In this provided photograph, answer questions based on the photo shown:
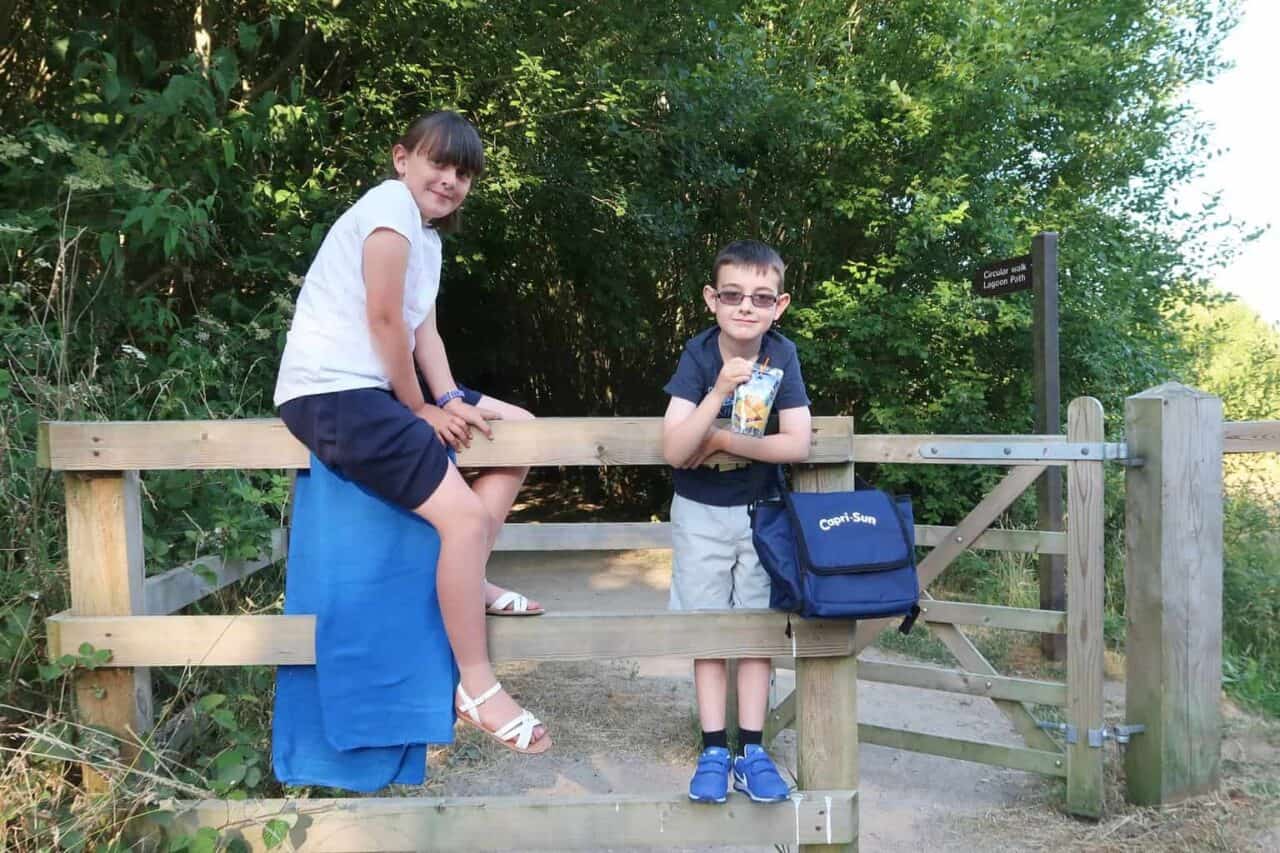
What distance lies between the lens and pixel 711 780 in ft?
7.51

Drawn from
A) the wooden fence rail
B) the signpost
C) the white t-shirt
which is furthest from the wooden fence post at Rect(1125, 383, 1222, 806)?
the white t-shirt

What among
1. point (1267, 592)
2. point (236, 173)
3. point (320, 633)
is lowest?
point (1267, 592)

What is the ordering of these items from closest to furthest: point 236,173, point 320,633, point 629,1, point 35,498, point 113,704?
point 320,633 → point 113,704 → point 35,498 → point 236,173 → point 629,1

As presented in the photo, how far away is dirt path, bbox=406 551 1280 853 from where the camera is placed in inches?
147

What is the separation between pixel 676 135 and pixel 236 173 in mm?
4131

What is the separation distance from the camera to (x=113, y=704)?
2377mm

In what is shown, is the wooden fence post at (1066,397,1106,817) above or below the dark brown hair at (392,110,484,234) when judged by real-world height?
below

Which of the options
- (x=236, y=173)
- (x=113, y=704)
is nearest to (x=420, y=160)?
(x=113, y=704)

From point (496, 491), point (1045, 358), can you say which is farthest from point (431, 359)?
point (1045, 358)

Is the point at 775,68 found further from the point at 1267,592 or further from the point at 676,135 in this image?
the point at 1267,592

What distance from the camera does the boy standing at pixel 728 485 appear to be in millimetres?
2293

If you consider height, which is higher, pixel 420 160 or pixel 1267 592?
pixel 420 160

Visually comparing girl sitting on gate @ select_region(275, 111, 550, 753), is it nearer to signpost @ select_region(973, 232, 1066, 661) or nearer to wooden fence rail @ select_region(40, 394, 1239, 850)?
wooden fence rail @ select_region(40, 394, 1239, 850)

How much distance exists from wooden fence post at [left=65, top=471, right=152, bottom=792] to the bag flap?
62.0 inches
